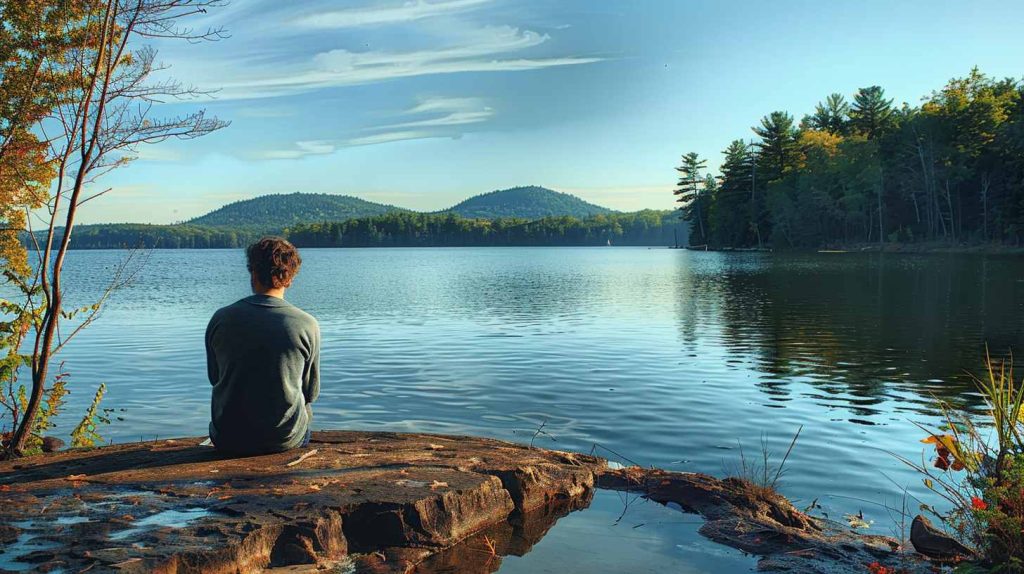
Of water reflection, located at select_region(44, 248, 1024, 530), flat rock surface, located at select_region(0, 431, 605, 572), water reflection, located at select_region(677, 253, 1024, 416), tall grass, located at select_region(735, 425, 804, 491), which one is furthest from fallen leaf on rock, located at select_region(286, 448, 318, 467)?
water reflection, located at select_region(677, 253, 1024, 416)

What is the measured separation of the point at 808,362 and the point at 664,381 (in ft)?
13.1

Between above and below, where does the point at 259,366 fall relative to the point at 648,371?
above

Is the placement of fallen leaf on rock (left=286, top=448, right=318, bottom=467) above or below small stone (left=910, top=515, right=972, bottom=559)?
above

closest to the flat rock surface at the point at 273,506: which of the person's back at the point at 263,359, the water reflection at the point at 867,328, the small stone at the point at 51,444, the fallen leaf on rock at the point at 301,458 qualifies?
the fallen leaf on rock at the point at 301,458

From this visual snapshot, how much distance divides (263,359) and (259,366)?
6 centimetres

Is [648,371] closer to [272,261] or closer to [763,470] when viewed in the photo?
[763,470]

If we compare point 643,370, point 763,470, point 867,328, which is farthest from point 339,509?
point 867,328

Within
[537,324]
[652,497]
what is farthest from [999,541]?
[537,324]

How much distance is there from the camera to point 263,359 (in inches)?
210

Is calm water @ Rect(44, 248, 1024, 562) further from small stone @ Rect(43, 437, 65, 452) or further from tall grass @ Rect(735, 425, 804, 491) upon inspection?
small stone @ Rect(43, 437, 65, 452)

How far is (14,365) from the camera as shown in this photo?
26.0 ft

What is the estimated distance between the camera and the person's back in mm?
5316

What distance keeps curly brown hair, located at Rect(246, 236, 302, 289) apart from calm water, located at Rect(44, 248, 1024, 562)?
2395 mm

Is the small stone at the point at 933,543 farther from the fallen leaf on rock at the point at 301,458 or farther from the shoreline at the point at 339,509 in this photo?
the fallen leaf on rock at the point at 301,458
